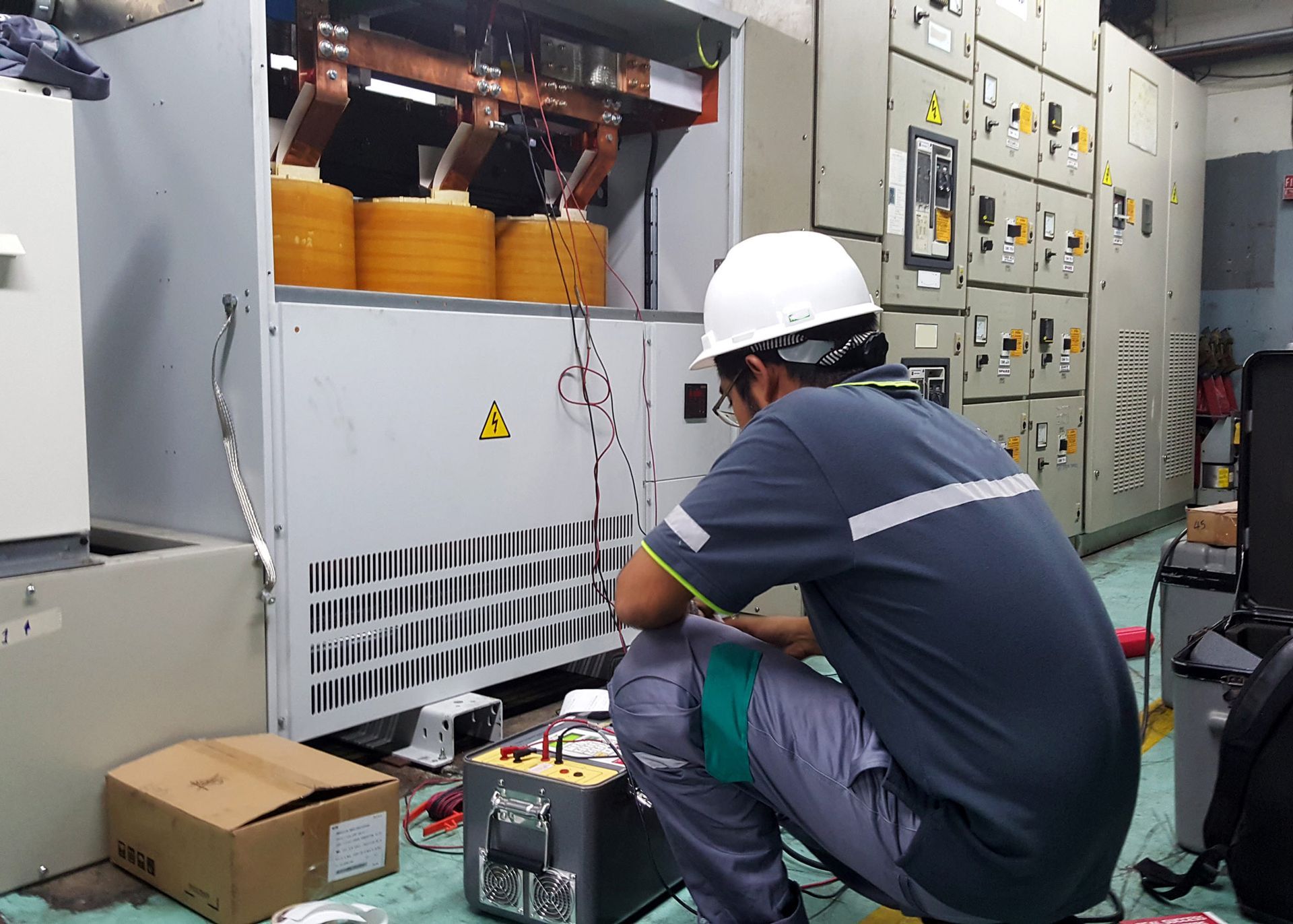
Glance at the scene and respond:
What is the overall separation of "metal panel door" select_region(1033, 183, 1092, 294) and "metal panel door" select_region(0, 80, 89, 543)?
3781 mm

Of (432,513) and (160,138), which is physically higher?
(160,138)

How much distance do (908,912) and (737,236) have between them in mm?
2007

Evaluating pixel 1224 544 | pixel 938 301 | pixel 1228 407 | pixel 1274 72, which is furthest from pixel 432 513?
pixel 1274 72

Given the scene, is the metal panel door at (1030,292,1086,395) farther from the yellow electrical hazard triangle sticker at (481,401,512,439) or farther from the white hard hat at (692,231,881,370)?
the white hard hat at (692,231,881,370)

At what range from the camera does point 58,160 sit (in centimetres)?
171

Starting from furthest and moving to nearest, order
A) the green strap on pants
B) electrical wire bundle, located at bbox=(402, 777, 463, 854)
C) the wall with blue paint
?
the wall with blue paint
electrical wire bundle, located at bbox=(402, 777, 463, 854)
the green strap on pants

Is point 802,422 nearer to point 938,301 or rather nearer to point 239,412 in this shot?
point 239,412

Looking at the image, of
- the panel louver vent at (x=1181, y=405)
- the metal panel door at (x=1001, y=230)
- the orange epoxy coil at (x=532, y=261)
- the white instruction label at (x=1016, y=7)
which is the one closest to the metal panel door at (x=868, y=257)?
the metal panel door at (x=1001, y=230)

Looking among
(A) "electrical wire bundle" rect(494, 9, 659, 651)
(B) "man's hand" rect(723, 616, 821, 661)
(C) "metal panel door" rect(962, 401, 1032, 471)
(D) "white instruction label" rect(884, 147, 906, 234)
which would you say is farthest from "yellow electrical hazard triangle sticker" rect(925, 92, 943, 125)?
(B) "man's hand" rect(723, 616, 821, 661)

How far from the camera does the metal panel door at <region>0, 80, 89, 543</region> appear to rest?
166 cm

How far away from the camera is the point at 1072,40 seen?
4.60 metres

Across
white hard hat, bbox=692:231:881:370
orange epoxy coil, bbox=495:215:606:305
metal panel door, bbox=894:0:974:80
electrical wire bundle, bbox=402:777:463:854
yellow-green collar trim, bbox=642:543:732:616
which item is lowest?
electrical wire bundle, bbox=402:777:463:854

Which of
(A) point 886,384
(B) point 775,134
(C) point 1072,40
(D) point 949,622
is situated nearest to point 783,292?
(A) point 886,384

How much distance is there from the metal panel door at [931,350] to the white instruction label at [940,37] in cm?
93
